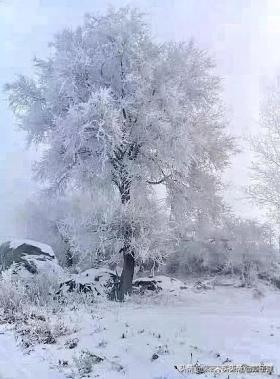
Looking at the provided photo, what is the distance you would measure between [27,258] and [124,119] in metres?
6.07

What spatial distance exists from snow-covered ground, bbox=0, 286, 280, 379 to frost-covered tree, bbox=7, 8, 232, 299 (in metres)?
5.30

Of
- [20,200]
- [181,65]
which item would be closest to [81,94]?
[181,65]

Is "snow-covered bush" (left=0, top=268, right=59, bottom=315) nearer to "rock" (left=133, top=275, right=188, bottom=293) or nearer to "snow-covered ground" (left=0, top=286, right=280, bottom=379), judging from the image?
"snow-covered ground" (left=0, top=286, right=280, bottom=379)

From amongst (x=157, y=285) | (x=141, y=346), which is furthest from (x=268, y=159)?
(x=141, y=346)

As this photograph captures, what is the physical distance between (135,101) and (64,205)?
16.4 m

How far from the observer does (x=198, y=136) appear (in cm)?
1727

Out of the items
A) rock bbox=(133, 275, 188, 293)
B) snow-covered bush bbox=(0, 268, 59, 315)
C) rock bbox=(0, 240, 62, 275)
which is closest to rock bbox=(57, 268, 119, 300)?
snow-covered bush bbox=(0, 268, 59, 315)

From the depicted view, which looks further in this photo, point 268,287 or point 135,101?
point 268,287

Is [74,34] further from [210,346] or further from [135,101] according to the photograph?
[210,346]

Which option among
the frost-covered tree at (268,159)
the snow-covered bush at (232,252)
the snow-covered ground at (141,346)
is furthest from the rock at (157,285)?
the snow-covered ground at (141,346)

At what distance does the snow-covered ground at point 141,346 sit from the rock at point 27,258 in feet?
19.7

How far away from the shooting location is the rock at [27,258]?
1639 cm

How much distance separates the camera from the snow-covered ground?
268 inches

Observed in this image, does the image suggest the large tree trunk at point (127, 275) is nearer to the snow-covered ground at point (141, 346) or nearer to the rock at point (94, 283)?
the rock at point (94, 283)
